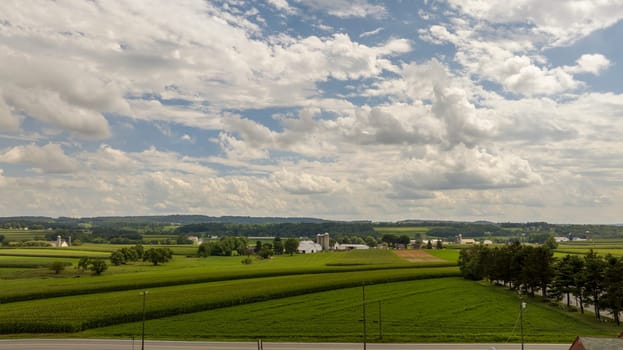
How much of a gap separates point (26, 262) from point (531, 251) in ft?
490

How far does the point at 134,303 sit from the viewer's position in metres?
82.9

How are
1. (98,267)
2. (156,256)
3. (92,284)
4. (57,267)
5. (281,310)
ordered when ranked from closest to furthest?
(281,310)
(92,284)
(57,267)
(98,267)
(156,256)

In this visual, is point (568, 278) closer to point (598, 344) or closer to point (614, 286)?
point (614, 286)

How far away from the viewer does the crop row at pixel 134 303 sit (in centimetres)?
6975

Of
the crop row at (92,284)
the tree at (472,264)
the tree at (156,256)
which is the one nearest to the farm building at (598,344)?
the tree at (472,264)

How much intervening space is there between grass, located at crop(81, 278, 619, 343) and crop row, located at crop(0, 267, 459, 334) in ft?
7.44

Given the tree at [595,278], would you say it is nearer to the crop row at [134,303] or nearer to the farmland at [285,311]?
the farmland at [285,311]

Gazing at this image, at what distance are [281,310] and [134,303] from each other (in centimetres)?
2488

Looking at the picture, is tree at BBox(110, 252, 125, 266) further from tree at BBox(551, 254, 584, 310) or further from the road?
tree at BBox(551, 254, 584, 310)

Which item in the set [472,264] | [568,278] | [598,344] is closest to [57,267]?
[472,264]

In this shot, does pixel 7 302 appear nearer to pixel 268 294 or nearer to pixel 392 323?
pixel 268 294

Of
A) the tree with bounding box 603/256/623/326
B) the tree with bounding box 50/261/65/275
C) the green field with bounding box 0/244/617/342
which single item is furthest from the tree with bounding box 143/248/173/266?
the tree with bounding box 603/256/623/326

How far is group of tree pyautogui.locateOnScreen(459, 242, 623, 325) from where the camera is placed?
76.1m

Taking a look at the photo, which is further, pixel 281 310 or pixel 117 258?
pixel 117 258
